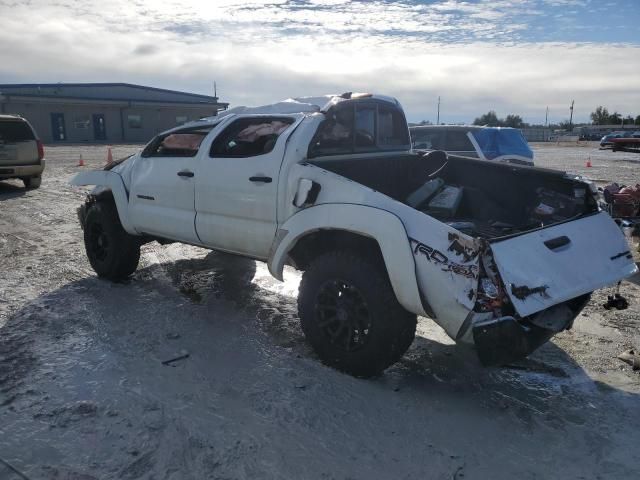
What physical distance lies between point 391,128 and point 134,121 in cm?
4132

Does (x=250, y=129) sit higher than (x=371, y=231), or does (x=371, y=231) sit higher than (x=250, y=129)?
(x=250, y=129)

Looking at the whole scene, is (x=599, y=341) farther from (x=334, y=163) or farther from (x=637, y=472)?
(x=334, y=163)

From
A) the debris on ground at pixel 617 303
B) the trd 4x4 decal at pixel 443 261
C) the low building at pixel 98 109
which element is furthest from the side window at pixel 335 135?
the low building at pixel 98 109

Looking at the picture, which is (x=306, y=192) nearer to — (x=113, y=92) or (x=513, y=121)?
(x=113, y=92)

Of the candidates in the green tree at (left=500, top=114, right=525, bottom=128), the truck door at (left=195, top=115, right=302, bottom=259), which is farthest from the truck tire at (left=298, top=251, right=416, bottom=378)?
the green tree at (left=500, top=114, right=525, bottom=128)

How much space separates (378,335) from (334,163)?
58.1 inches

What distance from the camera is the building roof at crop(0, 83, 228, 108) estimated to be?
41906mm

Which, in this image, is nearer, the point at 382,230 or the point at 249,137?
the point at 382,230

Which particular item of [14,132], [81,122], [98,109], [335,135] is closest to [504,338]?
[335,135]

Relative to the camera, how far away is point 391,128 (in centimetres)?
529

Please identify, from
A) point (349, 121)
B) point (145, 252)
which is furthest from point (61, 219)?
point (349, 121)

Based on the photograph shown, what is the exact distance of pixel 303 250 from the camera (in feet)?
13.5

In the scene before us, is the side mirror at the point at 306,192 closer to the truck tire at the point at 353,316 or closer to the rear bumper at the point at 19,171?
the truck tire at the point at 353,316

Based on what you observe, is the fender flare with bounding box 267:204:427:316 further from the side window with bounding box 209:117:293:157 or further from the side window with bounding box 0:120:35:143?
the side window with bounding box 0:120:35:143
